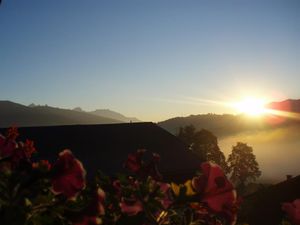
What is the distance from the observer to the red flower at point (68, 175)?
4.84ft

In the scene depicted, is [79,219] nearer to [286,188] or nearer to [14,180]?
[14,180]

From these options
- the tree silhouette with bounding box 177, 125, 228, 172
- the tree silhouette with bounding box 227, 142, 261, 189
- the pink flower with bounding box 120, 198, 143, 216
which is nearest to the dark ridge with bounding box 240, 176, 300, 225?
the pink flower with bounding box 120, 198, 143, 216

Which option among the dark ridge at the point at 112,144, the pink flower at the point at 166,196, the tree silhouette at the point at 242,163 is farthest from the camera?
the tree silhouette at the point at 242,163

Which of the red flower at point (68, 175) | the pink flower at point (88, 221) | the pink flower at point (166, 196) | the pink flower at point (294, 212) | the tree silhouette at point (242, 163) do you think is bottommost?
the tree silhouette at point (242, 163)

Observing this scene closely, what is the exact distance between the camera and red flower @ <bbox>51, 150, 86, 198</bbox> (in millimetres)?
1477

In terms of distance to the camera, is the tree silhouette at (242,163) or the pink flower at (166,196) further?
the tree silhouette at (242,163)

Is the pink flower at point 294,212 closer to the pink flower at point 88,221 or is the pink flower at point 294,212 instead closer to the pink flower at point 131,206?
the pink flower at point 131,206

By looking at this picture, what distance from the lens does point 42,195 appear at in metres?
1.52

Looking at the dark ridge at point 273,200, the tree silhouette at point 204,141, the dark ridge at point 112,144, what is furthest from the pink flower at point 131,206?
the tree silhouette at point 204,141

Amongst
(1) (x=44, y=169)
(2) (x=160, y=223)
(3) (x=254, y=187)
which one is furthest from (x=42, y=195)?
(3) (x=254, y=187)

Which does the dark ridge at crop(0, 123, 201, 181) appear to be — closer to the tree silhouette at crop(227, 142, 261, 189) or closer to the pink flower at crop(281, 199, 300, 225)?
the pink flower at crop(281, 199, 300, 225)

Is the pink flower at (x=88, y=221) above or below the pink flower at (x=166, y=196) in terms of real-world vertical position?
below

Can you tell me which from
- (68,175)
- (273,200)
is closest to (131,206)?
(68,175)

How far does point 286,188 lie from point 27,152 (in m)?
27.2
